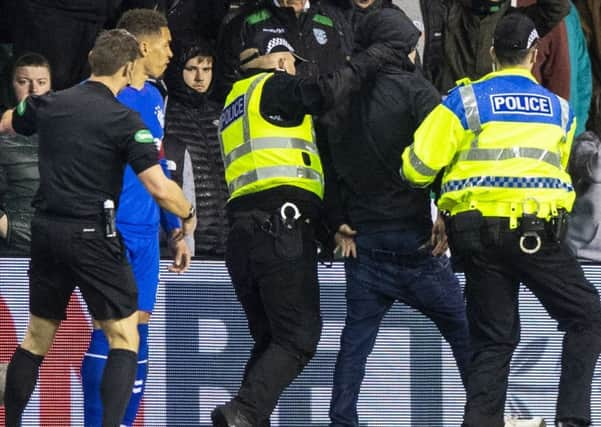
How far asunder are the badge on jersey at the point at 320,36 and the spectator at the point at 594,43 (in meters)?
1.89

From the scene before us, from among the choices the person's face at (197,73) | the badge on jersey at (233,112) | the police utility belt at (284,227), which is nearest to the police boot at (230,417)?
the police utility belt at (284,227)

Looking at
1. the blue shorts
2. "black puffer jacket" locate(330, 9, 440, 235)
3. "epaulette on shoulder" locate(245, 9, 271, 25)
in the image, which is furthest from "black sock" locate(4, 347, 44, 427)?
"epaulette on shoulder" locate(245, 9, 271, 25)

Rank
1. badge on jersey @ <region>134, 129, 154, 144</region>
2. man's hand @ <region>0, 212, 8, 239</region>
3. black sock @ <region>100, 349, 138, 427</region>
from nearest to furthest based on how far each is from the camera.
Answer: badge on jersey @ <region>134, 129, 154, 144</region> < black sock @ <region>100, 349, 138, 427</region> < man's hand @ <region>0, 212, 8, 239</region>

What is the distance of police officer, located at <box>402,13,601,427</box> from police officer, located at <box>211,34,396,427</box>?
60 cm

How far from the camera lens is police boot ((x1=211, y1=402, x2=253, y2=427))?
9.58 meters

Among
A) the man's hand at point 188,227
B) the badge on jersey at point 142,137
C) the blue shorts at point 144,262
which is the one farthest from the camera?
the man's hand at point 188,227

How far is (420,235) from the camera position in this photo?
32.7 feet

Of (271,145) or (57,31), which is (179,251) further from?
(57,31)

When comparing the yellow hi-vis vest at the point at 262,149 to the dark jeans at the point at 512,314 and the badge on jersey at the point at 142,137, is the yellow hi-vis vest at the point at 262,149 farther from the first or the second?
the dark jeans at the point at 512,314

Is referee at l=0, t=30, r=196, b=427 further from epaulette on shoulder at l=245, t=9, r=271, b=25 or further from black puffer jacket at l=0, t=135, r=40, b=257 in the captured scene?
epaulette on shoulder at l=245, t=9, r=271, b=25

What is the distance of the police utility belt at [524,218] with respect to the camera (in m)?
9.32

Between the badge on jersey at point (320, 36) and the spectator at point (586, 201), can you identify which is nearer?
the spectator at point (586, 201)

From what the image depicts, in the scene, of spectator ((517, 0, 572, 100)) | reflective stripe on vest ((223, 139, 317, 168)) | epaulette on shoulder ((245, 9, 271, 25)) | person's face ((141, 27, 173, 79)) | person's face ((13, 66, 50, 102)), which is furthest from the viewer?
spectator ((517, 0, 572, 100))

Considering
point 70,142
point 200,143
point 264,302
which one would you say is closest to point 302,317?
point 264,302
